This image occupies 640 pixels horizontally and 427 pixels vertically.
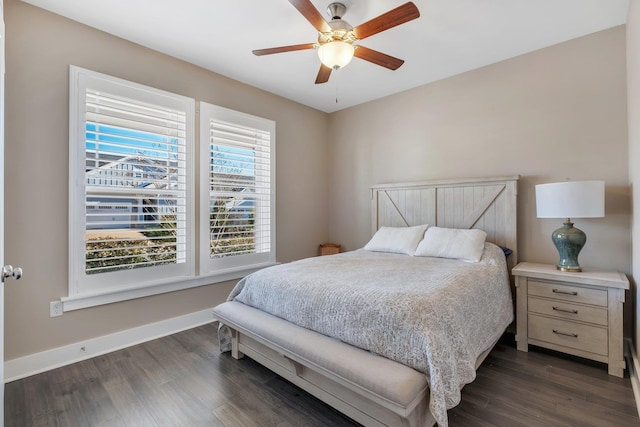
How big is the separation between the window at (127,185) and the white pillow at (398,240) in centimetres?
205

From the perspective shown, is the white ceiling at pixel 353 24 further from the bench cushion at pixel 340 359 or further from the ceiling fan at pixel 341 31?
the bench cushion at pixel 340 359

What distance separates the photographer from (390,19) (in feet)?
6.27

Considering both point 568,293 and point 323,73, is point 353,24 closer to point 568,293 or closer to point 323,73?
point 323,73

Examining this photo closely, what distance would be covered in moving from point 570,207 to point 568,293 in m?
0.68

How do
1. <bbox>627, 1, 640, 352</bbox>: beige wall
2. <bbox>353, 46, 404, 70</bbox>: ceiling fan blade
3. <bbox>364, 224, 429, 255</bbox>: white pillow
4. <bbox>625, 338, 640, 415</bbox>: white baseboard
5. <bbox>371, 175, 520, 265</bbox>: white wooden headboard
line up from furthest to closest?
<bbox>364, 224, 429, 255</bbox>: white pillow, <bbox>371, 175, 520, 265</bbox>: white wooden headboard, <bbox>353, 46, 404, 70</bbox>: ceiling fan blade, <bbox>627, 1, 640, 352</bbox>: beige wall, <bbox>625, 338, 640, 415</bbox>: white baseboard

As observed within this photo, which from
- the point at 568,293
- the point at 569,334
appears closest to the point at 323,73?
the point at 568,293

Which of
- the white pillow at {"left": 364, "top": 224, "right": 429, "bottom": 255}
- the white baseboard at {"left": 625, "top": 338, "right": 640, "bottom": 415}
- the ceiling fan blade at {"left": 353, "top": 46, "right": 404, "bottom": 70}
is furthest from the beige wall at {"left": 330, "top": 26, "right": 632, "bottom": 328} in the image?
the ceiling fan blade at {"left": 353, "top": 46, "right": 404, "bottom": 70}

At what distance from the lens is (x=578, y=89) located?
271 centimetres

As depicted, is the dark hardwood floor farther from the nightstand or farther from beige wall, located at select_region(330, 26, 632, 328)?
beige wall, located at select_region(330, 26, 632, 328)

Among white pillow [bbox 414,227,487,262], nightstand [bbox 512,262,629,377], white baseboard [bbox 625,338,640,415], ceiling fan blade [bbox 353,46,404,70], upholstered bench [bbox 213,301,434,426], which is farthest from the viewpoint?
white pillow [bbox 414,227,487,262]

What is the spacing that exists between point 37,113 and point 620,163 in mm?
4705

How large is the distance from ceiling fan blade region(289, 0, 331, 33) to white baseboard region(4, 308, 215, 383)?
292 cm

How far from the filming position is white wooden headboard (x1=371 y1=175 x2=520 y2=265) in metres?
3.00

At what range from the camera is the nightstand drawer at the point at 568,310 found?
7.41ft
